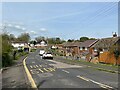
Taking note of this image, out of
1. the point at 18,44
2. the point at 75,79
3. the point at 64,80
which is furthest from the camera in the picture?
the point at 18,44

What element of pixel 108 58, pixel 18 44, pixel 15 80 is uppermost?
pixel 18 44

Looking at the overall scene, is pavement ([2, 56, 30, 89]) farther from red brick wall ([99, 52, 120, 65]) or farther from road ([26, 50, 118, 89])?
red brick wall ([99, 52, 120, 65])

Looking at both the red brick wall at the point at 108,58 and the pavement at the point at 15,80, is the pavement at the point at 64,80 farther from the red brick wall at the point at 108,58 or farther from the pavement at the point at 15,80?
the red brick wall at the point at 108,58

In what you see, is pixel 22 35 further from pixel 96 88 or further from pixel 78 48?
pixel 96 88

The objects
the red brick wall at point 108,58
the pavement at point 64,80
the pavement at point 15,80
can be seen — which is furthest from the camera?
the red brick wall at point 108,58

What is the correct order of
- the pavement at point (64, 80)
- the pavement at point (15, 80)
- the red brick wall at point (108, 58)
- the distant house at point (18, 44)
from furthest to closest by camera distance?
the distant house at point (18, 44), the red brick wall at point (108, 58), the pavement at point (15, 80), the pavement at point (64, 80)

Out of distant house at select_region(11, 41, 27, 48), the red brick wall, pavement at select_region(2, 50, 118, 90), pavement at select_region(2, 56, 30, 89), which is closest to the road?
pavement at select_region(2, 50, 118, 90)

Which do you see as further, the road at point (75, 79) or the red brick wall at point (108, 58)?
the red brick wall at point (108, 58)

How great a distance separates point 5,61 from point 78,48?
6218 cm

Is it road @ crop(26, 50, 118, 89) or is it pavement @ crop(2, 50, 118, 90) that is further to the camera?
road @ crop(26, 50, 118, 89)

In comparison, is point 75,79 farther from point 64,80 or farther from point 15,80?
point 15,80

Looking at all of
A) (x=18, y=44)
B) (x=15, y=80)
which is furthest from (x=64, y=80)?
(x=18, y=44)

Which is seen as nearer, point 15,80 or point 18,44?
point 15,80

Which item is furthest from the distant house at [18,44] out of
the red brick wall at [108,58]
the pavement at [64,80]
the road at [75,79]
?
the pavement at [64,80]
